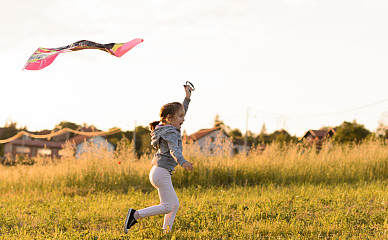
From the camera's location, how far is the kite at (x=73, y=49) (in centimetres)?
502

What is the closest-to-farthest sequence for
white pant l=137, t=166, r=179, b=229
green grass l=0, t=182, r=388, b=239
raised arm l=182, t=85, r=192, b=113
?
white pant l=137, t=166, r=179, b=229 < green grass l=0, t=182, r=388, b=239 < raised arm l=182, t=85, r=192, b=113

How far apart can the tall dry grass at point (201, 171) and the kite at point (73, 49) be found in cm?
496

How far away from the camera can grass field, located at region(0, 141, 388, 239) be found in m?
5.14

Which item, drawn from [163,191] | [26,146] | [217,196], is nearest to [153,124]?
[163,191]

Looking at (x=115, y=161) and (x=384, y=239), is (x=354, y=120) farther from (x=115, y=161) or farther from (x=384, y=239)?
(x=384, y=239)

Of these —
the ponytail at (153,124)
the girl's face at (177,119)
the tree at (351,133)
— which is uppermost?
the tree at (351,133)

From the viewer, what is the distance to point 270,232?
4977 mm

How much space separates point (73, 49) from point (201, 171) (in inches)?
227

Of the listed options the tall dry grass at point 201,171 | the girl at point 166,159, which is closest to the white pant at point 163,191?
the girl at point 166,159

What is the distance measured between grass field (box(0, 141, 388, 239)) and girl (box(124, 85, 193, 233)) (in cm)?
32

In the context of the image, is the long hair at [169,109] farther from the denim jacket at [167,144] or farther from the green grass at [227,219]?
the green grass at [227,219]

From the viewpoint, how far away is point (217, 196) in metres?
7.58

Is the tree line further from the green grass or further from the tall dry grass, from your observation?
the green grass

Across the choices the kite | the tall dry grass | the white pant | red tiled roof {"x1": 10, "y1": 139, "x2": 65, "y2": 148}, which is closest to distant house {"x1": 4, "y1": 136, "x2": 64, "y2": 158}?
red tiled roof {"x1": 10, "y1": 139, "x2": 65, "y2": 148}
